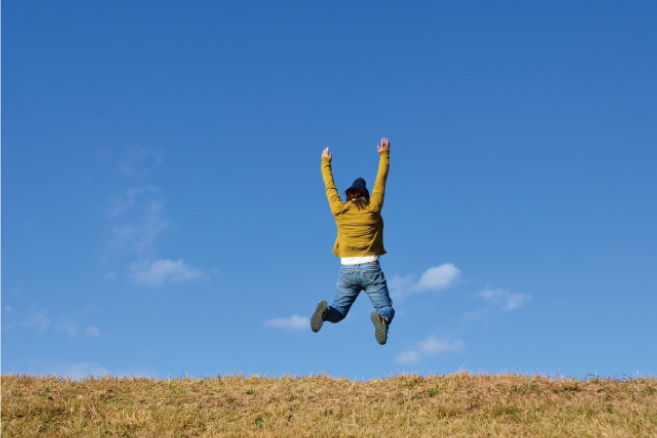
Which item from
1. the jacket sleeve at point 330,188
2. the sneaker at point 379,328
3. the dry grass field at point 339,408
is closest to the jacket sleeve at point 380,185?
the jacket sleeve at point 330,188

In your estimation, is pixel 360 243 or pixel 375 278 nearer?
pixel 375 278

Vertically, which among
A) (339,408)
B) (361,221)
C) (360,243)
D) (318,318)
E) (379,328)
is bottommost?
(339,408)

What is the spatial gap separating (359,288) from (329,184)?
211 centimetres

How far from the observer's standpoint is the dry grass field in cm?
1233

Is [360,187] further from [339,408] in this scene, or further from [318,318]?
[339,408]

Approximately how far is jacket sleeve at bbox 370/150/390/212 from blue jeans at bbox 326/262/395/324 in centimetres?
113

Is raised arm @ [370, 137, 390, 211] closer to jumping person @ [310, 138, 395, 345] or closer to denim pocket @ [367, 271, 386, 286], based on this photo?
jumping person @ [310, 138, 395, 345]

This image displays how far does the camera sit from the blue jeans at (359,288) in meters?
12.7

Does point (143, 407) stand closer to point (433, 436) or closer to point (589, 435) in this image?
point (433, 436)

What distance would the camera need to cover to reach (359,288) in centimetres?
1302

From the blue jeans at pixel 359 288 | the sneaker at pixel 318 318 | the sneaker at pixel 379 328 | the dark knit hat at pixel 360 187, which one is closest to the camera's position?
the sneaker at pixel 379 328

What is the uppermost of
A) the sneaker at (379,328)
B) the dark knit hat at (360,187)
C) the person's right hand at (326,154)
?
the person's right hand at (326,154)

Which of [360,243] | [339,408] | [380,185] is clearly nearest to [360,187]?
[380,185]

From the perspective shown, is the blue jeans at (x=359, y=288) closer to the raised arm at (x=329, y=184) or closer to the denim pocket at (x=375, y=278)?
the denim pocket at (x=375, y=278)
